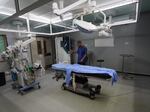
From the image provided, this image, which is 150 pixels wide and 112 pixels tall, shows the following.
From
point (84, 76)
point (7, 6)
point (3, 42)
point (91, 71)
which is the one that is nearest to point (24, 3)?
point (7, 6)

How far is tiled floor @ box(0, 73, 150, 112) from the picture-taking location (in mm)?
2383

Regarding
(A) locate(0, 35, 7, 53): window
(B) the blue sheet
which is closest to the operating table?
(B) the blue sheet

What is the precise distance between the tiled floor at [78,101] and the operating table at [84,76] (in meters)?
0.17

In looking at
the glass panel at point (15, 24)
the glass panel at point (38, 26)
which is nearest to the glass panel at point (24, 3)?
the glass panel at point (15, 24)

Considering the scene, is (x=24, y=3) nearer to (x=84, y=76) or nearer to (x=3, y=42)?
(x=84, y=76)

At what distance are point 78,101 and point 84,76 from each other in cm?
67

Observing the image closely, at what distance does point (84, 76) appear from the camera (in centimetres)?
292

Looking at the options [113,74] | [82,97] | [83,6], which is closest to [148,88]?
[113,74]

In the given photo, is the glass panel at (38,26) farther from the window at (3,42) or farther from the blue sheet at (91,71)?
the blue sheet at (91,71)

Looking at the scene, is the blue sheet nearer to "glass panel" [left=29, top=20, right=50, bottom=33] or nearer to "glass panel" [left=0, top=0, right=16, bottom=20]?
"glass panel" [left=0, top=0, right=16, bottom=20]

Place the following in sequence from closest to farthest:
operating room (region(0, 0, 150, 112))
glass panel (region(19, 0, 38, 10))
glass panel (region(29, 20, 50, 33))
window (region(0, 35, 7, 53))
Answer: glass panel (region(19, 0, 38, 10)) → operating room (region(0, 0, 150, 112)) → window (region(0, 35, 7, 53)) → glass panel (region(29, 20, 50, 33))

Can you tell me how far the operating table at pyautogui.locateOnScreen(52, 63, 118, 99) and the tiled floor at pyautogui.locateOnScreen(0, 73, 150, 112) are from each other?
0.56 ft

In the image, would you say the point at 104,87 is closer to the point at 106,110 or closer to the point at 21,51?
the point at 106,110

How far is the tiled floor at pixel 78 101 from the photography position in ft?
7.82
